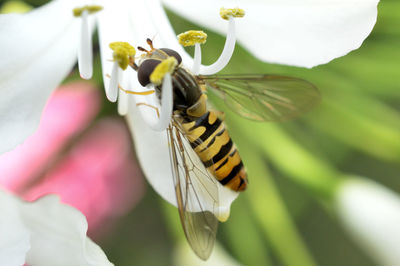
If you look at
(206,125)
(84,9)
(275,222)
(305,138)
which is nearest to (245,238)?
(275,222)

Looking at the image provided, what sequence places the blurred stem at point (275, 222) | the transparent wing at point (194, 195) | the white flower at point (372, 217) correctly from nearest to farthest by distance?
the transparent wing at point (194, 195) < the white flower at point (372, 217) < the blurred stem at point (275, 222)

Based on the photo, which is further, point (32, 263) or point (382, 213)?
point (382, 213)

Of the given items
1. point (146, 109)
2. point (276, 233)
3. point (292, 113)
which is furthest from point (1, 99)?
point (276, 233)

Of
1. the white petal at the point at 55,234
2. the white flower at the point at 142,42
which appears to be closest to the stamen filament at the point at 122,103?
the white flower at the point at 142,42

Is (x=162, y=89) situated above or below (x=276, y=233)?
above

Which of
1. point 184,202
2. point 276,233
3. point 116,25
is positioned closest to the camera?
point 184,202

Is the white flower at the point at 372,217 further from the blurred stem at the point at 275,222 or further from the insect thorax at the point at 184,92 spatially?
the insect thorax at the point at 184,92

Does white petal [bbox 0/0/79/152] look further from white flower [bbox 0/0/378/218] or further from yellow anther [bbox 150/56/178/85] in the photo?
yellow anther [bbox 150/56/178/85]

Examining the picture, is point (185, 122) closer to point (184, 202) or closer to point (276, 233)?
point (184, 202)
